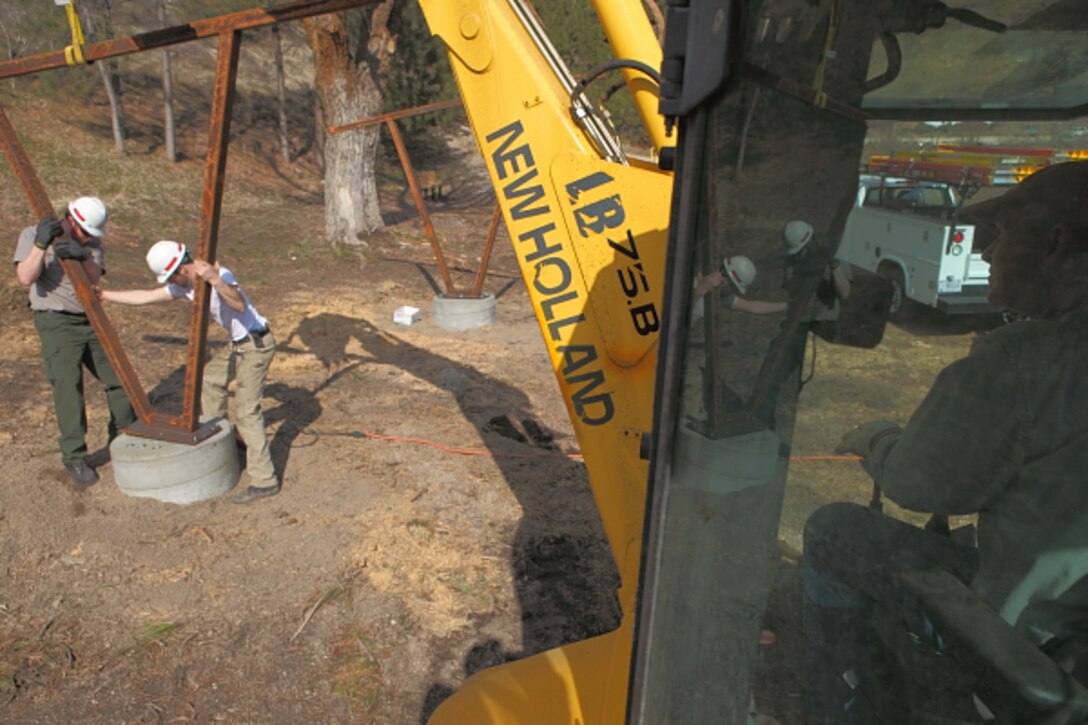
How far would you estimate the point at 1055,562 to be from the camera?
3.57ft

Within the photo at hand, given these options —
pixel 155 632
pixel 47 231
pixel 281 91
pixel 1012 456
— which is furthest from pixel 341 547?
pixel 281 91

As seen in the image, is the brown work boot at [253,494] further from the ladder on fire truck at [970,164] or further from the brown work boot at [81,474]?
the ladder on fire truck at [970,164]

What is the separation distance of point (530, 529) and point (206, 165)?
2.69 meters

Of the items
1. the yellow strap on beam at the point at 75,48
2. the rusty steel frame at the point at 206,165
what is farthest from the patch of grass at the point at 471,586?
the yellow strap on beam at the point at 75,48

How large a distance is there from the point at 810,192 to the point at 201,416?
16.9 ft

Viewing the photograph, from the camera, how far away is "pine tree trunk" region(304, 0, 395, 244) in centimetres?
1233

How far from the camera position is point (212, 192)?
4359 millimetres

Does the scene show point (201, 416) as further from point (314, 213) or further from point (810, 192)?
point (314, 213)

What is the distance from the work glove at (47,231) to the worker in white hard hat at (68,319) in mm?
181

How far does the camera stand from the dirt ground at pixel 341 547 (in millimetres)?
3373

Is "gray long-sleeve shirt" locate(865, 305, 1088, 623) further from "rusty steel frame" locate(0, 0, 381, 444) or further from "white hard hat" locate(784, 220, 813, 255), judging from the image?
"rusty steel frame" locate(0, 0, 381, 444)

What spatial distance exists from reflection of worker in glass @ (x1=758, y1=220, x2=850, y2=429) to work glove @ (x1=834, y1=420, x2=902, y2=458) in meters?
0.12

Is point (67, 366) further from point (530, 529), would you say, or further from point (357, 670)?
point (530, 529)

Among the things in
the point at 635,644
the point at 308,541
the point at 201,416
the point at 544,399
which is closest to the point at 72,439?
the point at 201,416
